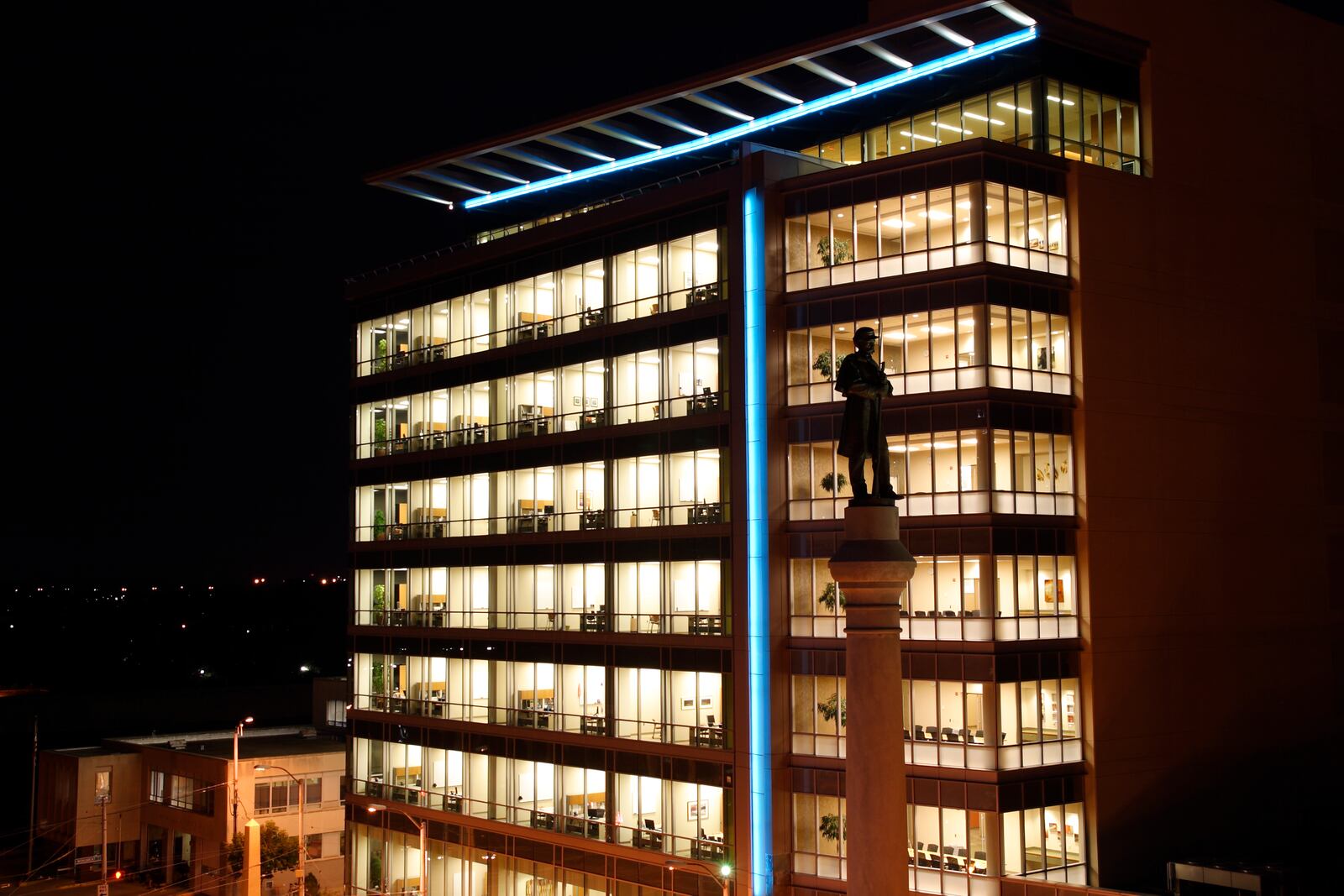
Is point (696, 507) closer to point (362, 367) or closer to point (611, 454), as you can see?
point (611, 454)

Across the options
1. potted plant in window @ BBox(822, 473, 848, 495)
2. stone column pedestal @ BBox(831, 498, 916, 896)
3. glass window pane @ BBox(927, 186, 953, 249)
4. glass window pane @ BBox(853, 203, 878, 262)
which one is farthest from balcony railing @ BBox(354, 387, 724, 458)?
stone column pedestal @ BBox(831, 498, 916, 896)

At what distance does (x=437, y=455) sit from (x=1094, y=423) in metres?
Result: 29.1

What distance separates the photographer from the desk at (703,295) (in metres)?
48.2

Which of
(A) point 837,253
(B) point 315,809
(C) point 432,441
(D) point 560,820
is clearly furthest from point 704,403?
(B) point 315,809

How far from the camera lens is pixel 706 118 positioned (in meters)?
55.7

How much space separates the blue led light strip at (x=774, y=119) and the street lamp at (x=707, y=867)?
88.2ft

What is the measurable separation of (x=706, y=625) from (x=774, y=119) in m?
19.3

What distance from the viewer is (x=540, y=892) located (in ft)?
172

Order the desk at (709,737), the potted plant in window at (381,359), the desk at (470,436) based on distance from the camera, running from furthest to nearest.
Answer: the potted plant in window at (381,359)
the desk at (470,436)
the desk at (709,737)

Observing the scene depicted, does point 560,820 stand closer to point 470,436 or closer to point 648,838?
point 648,838

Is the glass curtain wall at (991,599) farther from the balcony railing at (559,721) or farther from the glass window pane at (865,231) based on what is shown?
the glass window pane at (865,231)

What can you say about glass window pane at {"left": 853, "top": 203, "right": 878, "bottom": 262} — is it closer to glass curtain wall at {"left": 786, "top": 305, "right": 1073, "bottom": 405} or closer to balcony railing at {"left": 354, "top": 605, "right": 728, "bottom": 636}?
glass curtain wall at {"left": 786, "top": 305, "right": 1073, "bottom": 405}

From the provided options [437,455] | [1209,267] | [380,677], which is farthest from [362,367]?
[1209,267]

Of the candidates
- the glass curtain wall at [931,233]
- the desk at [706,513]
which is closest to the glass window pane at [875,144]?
the glass curtain wall at [931,233]
